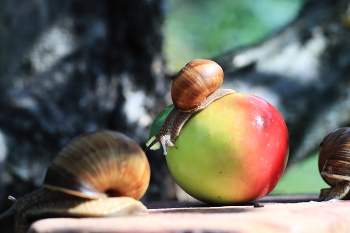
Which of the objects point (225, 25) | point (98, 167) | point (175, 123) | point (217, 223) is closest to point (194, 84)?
point (175, 123)

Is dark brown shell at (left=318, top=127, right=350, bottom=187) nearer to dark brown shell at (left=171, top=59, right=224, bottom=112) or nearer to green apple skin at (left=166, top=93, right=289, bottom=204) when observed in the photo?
green apple skin at (left=166, top=93, right=289, bottom=204)

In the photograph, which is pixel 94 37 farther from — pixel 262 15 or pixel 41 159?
pixel 262 15

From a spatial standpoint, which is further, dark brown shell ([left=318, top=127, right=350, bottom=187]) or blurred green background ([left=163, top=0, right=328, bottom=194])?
blurred green background ([left=163, top=0, right=328, bottom=194])

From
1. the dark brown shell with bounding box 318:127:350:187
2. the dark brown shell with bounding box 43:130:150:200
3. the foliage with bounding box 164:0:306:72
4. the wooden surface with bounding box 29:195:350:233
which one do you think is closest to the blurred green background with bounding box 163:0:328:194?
the foliage with bounding box 164:0:306:72

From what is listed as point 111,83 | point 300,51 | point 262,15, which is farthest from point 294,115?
point 262,15

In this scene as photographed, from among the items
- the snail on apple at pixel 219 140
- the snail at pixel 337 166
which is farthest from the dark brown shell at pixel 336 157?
the snail on apple at pixel 219 140

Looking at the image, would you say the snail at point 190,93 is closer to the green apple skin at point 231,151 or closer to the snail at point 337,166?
the green apple skin at point 231,151

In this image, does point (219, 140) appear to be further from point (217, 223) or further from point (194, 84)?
point (217, 223)
